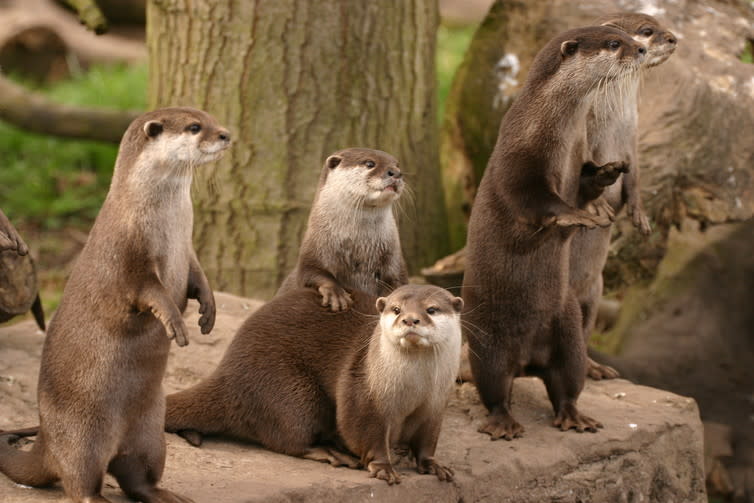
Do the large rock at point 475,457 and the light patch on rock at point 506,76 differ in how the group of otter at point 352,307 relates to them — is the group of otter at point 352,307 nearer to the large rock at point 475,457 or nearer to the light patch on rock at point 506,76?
the large rock at point 475,457

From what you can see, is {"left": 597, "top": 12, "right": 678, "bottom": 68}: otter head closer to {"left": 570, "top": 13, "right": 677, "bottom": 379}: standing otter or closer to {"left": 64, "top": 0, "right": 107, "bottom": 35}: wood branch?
{"left": 570, "top": 13, "right": 677, "bottom": 379}: standing otter

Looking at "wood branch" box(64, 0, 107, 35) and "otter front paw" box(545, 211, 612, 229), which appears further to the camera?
"wood branch" box(64, 0, 107, 35)

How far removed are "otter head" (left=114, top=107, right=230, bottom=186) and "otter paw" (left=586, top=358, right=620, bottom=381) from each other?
94.2 inches

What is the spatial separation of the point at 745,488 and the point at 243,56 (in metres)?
3.68

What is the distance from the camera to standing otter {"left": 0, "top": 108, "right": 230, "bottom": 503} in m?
3.18

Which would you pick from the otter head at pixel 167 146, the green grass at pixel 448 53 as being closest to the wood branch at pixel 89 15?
the otter head at pixel 167 146

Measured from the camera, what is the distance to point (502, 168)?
417 cm

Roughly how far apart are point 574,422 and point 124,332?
1.87 m

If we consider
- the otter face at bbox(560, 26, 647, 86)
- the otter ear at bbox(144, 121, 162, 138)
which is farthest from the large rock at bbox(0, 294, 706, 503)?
the otter face at bbox(560, 26, 647, 86)

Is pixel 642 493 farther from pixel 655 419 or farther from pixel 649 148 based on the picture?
pixel 649 148

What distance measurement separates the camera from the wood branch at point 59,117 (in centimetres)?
693

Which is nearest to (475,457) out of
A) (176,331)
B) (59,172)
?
(176,331)

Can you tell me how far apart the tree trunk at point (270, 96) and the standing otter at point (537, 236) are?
6.13ft

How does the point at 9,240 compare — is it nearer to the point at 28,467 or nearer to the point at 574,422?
the point at 28,467
